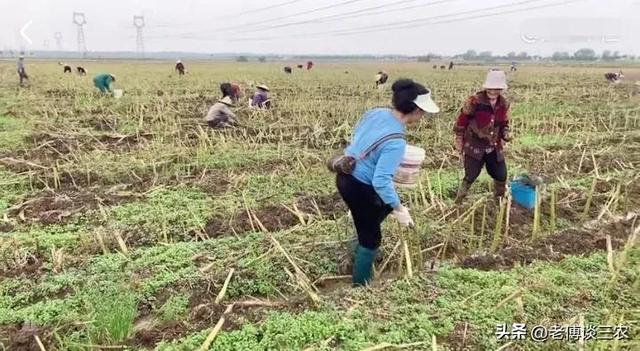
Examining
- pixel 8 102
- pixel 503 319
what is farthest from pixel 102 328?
pixel 8 102

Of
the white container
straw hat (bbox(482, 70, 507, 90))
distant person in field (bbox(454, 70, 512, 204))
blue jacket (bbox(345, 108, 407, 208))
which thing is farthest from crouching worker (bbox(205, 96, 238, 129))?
blue jacket (bbox(345, 108, 407, 208))

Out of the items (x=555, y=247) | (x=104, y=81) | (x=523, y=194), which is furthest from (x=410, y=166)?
(x=104, y=81)

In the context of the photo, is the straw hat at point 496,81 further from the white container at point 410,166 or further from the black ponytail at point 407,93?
the black ponytail at point 407,93

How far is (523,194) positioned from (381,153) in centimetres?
287

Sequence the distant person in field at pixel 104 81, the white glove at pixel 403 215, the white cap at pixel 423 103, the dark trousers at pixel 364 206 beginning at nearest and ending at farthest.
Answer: the white cap at pixel 423 103, the white glove at pixel 403 215, the dark trousers at pixel 364 206, the distant person in field at pixel 104 81

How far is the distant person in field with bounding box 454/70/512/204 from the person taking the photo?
5043 millimetres

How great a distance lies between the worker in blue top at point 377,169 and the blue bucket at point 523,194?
95.3 inches

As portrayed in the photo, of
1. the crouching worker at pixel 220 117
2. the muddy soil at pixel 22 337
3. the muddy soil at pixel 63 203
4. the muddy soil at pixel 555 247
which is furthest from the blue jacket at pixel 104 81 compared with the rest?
the muddy soil at pixel 555 247

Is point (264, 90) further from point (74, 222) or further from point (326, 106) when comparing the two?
point (74, 222)

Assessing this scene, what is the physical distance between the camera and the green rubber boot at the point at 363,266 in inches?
148

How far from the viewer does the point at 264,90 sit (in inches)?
460

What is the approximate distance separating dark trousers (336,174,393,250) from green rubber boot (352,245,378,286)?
0.14 ft

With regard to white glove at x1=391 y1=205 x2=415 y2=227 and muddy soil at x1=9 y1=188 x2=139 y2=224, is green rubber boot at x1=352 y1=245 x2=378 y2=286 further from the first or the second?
muddy soil at x1=9 y1=188 x2=139 y2=224

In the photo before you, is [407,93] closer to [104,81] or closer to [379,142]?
[379,142]
